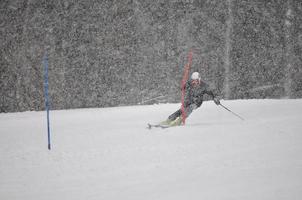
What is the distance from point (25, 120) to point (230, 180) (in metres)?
9.12

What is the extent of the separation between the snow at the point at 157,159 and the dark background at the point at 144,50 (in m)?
3.50

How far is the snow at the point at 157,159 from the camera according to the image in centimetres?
486

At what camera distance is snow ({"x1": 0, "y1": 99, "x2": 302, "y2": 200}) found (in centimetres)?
486

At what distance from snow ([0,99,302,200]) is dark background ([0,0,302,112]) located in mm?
3499

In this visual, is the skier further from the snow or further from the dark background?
the dark background

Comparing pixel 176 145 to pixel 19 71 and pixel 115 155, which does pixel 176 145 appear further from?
pixel 19 71

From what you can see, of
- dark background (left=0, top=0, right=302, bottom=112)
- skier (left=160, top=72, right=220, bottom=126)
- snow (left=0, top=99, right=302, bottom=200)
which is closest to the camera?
snow (left=0, top=99, right=302, bottom=200)

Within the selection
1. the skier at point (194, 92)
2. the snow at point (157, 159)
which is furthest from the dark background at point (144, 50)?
the skier at point (194, 92)

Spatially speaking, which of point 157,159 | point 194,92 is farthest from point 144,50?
point 157,159

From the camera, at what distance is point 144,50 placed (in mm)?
15250

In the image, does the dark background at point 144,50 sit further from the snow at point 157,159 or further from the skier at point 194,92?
the skier at point 194,92

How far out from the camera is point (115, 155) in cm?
701

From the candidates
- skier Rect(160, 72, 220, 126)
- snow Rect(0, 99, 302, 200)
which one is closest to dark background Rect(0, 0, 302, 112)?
snow Rect(0, 99, 302, 200)

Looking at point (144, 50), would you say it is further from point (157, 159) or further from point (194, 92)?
point (157, 159)
